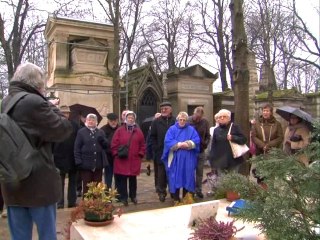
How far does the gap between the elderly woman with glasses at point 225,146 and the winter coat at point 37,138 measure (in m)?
4.67

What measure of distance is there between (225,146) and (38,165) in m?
4.85

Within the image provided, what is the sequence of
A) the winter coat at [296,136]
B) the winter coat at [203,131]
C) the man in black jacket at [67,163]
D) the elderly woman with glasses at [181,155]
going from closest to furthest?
the winter coat at [296,136] < the elderly woman with glasses at [181,155] < the man in black jacket at [67,163] < the winter coat at [203,131]

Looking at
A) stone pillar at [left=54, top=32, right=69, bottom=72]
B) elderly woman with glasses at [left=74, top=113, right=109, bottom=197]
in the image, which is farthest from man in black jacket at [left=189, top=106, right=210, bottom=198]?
stone pillar at [left=54, top=32, right=69, bottom=72]

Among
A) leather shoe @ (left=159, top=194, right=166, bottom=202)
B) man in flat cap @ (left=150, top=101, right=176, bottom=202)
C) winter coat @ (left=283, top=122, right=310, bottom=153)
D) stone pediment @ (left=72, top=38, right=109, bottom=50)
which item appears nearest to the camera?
winter coat @ (left=283, top=122, right=310, bottom=153)

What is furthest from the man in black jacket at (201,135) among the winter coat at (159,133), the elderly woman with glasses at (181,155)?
the elderly woman with glasses at (181,155)

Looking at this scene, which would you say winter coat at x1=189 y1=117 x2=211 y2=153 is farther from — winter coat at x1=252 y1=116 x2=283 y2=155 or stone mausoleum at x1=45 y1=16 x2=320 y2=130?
stone mausoleum at x1=45 y1=16 x2=320 y2=130

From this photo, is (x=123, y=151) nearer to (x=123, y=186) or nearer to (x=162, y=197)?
(x=123, y=186)

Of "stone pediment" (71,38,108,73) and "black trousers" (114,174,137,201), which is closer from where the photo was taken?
"black trousers" (114,174,137,201)

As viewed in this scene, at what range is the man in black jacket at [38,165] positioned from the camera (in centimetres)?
310

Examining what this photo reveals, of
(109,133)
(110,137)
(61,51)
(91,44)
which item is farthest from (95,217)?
(91,44)

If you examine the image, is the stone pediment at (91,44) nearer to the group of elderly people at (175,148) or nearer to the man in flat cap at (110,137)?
the man in flat cap at (110,137)

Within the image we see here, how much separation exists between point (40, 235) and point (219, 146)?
474cm

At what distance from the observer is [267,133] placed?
7.71 m

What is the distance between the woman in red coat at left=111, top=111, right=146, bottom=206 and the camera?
7.58 meters
